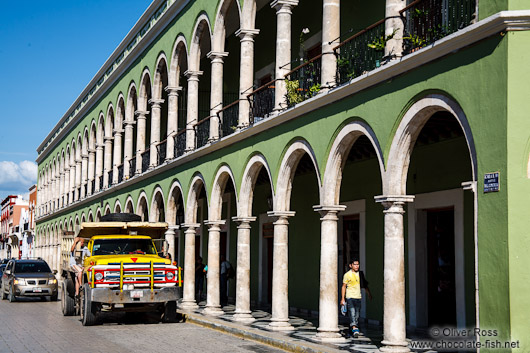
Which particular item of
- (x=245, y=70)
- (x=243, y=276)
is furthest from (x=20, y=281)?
(x=245, y=70)

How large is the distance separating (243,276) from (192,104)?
6587 mm

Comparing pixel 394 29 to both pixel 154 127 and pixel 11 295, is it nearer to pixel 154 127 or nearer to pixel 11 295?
pixel 154 127

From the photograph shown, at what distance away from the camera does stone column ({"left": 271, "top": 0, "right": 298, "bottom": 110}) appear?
52.6 ft

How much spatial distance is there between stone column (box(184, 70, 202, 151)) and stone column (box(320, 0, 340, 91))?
8041mm

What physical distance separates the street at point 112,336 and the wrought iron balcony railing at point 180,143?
5.53 metres

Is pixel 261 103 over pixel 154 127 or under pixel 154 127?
under

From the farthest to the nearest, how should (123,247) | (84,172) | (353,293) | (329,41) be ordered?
(84,172), (123,247), (329,41), (353,293)

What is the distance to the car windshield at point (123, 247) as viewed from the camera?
18.3 metres

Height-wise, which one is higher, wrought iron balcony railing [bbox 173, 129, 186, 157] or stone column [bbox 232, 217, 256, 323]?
wrought iron balcony railing [bbox 173, 129, 186, 157]

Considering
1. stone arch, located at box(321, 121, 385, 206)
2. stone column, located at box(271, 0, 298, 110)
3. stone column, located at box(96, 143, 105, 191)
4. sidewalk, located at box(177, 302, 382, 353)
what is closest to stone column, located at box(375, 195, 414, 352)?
sidewalk, located at box(177, 302, 382, 353)

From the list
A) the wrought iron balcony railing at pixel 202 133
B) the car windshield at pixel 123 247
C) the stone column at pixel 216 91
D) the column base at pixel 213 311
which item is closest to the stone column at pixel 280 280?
the column base at pixel 213 311

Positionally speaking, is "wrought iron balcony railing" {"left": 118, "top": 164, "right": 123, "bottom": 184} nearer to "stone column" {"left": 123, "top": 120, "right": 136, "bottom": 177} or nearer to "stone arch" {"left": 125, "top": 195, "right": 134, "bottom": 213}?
"stone column" {"left": 123, "top": 120, "right": 136, "bottom": 177}

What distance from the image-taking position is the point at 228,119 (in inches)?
778

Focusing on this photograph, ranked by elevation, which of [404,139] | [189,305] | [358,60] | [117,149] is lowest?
[189,305]
